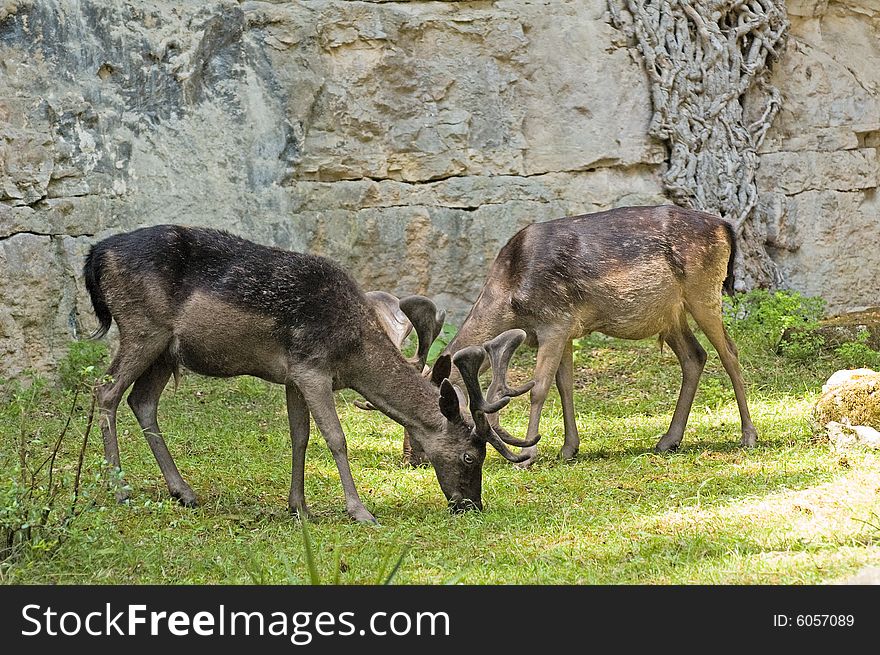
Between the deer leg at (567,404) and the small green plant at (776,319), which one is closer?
the deer leg at (567,404)

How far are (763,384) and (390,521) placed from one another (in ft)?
17.7

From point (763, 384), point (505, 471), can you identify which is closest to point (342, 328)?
point (505, 471)

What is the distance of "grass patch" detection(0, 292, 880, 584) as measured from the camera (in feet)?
17.3

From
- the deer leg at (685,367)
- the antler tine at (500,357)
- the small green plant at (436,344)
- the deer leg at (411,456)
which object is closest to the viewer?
the antler tine at (500,357)

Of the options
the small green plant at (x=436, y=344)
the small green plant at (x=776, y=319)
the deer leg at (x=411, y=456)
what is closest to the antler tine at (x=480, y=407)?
the deer leg at (x=411, y=456)

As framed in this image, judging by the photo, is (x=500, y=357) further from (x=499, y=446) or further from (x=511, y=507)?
(x=511, y=507)

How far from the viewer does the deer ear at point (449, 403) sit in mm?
6676

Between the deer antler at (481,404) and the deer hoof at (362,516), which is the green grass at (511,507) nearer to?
the deer hoof at (362,516)

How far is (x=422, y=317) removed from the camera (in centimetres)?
801

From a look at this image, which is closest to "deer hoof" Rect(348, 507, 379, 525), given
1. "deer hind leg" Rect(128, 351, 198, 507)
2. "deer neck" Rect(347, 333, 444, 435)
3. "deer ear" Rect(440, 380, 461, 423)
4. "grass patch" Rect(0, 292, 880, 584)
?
"grass patch" Rect(0, 292, 880, 584)

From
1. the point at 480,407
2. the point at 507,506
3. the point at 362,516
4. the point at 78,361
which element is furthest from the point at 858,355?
the point at 78,361

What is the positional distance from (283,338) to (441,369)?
103 centimetres

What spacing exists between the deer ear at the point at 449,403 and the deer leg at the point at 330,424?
0.64 meters

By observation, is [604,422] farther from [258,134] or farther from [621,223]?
[258,134]
